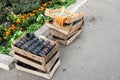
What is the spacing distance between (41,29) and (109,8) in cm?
236

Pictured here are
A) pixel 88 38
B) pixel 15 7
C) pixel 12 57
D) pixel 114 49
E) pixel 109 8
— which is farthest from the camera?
pixel 109 8

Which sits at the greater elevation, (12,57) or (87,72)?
(12,57)

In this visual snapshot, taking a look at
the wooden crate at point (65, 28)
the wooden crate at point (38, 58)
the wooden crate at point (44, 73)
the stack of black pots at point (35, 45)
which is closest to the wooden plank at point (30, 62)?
the wooden crate at point (38, 58)

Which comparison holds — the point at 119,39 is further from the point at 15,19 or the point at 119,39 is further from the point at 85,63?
the point at 15,19

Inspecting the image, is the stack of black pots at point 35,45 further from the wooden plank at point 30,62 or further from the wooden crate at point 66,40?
the wooden crate at point 66,40

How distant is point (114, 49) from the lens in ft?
17.8

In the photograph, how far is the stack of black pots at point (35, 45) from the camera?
452cm

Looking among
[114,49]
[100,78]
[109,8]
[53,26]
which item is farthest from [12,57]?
[109,8]

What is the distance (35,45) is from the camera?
4.66 meters

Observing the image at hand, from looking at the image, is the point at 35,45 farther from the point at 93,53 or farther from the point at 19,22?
the point at 19,22

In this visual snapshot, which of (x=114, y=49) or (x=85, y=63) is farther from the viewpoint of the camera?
(x=114, y=49)

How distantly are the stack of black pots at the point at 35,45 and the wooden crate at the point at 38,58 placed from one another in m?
0.07

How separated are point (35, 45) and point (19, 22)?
155cm

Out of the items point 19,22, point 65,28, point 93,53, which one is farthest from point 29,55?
point 19,22
